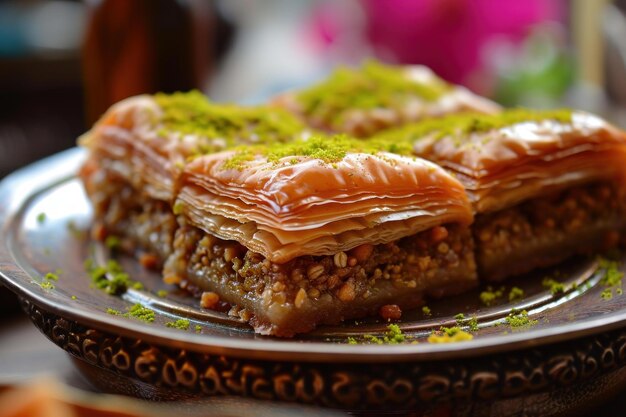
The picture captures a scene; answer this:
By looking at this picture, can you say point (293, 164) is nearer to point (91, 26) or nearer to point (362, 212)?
point (362, 212)

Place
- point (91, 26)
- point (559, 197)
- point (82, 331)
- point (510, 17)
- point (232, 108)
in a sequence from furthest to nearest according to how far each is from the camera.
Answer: point (510, 17)
point (91, 26)
point (232, 108)
point (559, 197)
point (82, 331)

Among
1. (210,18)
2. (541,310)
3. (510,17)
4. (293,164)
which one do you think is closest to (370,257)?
(293,164)

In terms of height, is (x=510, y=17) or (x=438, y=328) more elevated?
(x=510, y=17)

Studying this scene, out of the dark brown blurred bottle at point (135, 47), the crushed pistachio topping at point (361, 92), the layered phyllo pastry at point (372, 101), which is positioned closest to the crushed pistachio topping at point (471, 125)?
the layered phyllo pastry at point (372, 101)

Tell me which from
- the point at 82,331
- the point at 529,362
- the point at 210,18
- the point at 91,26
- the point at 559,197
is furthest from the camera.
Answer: the point at 210,18

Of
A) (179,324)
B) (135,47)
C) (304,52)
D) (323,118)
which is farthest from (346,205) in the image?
(304,52)

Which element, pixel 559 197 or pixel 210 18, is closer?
pixel 559 197

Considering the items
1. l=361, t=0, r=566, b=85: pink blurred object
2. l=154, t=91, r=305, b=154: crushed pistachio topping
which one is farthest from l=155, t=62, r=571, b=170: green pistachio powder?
l=361, t=0, r=566, b=85: pink blurred object
